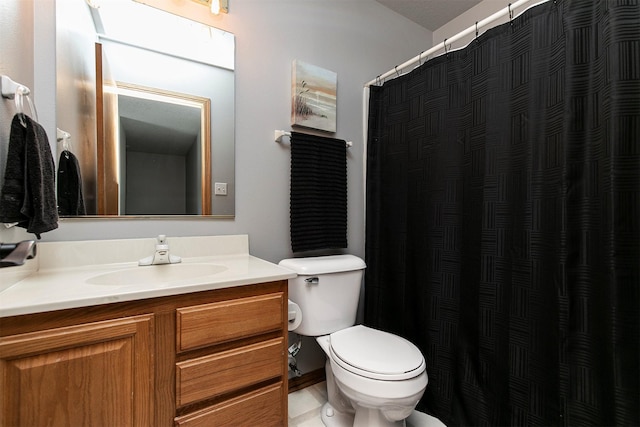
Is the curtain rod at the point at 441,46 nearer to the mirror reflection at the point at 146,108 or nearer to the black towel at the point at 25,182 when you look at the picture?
the mirror reflection at the point at 146,108

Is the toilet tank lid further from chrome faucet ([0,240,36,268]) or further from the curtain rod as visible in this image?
the curtain rod

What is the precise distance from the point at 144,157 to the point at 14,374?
89cm

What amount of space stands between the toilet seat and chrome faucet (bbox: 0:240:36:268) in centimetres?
107

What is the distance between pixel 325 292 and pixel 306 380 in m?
0.64

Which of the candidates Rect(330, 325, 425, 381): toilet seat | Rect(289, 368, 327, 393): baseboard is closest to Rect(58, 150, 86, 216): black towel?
Rect(330, 325, 425, 381): toilet seat

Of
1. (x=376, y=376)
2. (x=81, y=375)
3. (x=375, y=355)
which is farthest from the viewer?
(x=375, y=355)

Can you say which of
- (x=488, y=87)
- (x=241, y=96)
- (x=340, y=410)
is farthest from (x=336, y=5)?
(x=340, y=410)

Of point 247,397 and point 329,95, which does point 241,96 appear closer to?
point 329,95

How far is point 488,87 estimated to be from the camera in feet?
4.09

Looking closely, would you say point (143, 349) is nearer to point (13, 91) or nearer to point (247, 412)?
point (247, 412)

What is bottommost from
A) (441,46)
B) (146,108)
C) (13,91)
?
(13,91)

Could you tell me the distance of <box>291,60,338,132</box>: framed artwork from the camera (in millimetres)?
1596

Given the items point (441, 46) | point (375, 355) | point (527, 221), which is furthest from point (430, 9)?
point (375, 355)

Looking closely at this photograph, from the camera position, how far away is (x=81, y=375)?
76 cm
